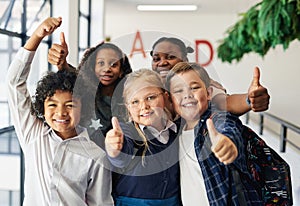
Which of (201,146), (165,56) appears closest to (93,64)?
(165,56)

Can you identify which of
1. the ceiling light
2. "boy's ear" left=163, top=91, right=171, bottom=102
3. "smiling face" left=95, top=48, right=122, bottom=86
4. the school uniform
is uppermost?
the ceiling light

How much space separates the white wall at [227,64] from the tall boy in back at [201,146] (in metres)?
3.21

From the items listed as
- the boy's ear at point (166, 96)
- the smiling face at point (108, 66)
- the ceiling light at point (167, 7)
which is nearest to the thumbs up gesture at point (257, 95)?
the boy's ear at point (166, 96)

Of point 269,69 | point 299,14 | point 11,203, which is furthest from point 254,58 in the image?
point 11,203

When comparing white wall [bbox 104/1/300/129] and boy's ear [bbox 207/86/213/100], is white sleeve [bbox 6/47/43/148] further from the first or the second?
white wall [bbox 104/1/300/129]

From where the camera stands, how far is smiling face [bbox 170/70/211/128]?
0.69m

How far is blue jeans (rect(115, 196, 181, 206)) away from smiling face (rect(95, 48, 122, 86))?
22 centimetres

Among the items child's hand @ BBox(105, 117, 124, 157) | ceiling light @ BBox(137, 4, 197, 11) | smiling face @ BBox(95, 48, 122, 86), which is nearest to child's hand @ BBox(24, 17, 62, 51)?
smiling face @ BBox(95, 48, 122, 86)

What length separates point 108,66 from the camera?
0.77 meters

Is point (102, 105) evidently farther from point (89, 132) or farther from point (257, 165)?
point (257, 165)

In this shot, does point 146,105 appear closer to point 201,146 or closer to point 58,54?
point 201,146

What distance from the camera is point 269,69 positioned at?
4.21 meters

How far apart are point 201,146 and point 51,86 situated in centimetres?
33

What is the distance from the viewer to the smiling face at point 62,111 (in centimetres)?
76
